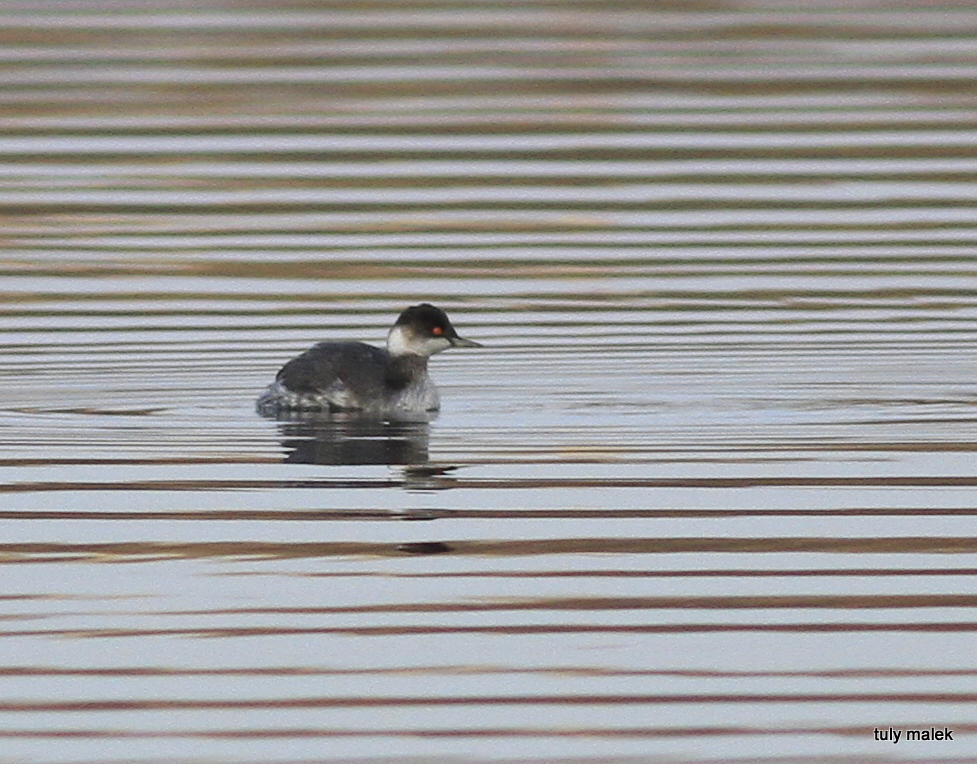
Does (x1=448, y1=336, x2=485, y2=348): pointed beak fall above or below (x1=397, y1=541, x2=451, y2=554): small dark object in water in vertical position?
above

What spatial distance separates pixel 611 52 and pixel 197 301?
1063 cm

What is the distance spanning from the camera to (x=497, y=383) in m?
16.0

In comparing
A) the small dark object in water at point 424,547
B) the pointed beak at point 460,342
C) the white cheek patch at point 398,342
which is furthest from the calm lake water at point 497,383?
the white cheek patch at point 398,342

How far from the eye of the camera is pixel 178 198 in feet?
70.4

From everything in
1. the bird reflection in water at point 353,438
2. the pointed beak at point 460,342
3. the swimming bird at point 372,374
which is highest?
the pointed beak at point 460,342

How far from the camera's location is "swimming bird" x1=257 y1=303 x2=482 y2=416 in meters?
15.2

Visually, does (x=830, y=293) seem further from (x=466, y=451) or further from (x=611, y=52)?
(x=611, y=52)

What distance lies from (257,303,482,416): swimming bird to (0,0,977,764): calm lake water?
24 centimetres

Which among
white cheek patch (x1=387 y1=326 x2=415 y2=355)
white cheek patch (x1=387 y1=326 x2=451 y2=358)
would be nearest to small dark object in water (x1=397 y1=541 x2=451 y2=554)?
white cheek patch (x1=387 y1=326 x2=415 y2=355)

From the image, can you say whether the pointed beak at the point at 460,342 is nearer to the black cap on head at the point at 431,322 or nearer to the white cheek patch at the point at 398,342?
the black cap on head at the point at 431,322

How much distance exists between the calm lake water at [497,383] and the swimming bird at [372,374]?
0.24 meters

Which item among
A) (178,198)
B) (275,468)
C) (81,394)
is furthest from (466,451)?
(178,198)

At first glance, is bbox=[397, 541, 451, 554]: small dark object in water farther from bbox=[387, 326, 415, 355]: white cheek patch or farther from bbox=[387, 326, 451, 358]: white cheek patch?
bbox=[387, 326, 451, 358]: white cheek patch

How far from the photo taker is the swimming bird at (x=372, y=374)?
15.2 meters
